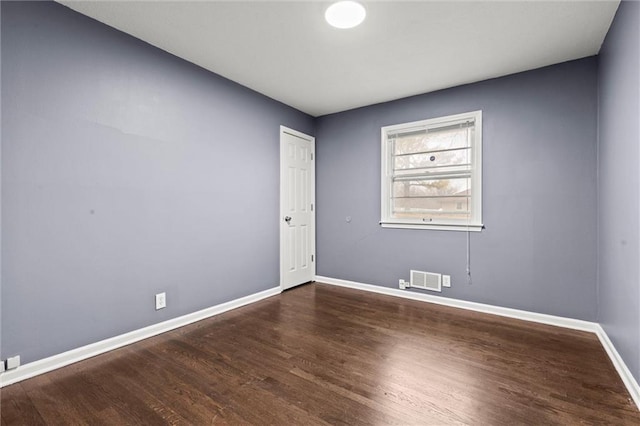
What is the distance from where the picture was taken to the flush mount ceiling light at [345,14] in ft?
6.74

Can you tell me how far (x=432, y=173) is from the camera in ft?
11.8

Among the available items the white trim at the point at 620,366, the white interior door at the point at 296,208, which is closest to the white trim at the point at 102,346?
the white interior door at the point at 296,208

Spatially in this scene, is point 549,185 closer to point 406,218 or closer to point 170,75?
point 406,218

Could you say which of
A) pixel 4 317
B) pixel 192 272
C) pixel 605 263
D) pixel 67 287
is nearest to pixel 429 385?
pixel 605 263

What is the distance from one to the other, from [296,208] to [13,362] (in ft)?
10.0

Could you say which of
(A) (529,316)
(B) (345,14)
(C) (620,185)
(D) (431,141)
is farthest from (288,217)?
(C) (620,185)

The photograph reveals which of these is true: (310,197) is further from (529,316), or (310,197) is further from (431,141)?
(529,316)

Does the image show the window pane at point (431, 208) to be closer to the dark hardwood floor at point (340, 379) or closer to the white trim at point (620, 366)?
the dark hardwood floor at point (340, 379)

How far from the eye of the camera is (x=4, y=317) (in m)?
1.85

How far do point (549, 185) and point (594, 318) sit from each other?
51.0 inches

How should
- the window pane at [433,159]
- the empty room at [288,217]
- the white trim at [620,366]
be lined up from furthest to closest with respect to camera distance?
the window pane at [433,159]
the empty room at [288,217]
the white trim at [620,366]

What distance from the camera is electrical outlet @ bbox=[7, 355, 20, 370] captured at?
1.87 m

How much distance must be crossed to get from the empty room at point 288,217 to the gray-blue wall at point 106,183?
0.02 meters

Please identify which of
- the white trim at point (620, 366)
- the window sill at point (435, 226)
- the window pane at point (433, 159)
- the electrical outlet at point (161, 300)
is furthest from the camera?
the window pane at point (433, 159)
